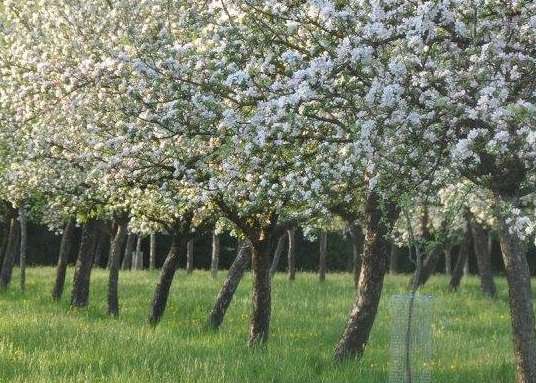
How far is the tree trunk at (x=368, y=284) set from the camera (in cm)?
1359

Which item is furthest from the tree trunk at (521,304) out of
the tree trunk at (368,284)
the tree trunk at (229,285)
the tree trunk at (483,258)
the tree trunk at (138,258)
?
the tree trunk at (138,258)

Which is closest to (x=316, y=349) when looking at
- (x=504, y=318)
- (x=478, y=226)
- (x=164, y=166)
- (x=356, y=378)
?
(x=356, y=378)

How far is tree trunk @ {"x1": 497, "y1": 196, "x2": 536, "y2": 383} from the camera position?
1018 cm

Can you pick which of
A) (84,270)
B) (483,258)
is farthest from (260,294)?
(483,258)

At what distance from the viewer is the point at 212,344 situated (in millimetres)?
15000

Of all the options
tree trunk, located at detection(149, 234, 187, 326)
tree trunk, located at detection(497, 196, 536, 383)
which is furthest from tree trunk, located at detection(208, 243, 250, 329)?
tree trunk, located at detection(497, 196, 536, 383)

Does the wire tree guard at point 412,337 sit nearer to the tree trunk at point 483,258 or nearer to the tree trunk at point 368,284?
the tree trunk at point 368,284

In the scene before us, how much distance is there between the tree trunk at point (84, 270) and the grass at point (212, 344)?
1.33 feet

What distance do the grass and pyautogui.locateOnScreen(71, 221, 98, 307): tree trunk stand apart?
41cm

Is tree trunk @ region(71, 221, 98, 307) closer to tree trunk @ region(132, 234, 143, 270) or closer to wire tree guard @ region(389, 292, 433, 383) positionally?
wire tree guard @ region(389, 292, 433, 383)

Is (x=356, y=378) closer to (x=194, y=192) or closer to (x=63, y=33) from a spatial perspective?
(x=194, y=192)

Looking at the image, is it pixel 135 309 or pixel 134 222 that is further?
pixel 135 309

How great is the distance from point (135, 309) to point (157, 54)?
13.1 metres

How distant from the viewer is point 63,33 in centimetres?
1588
